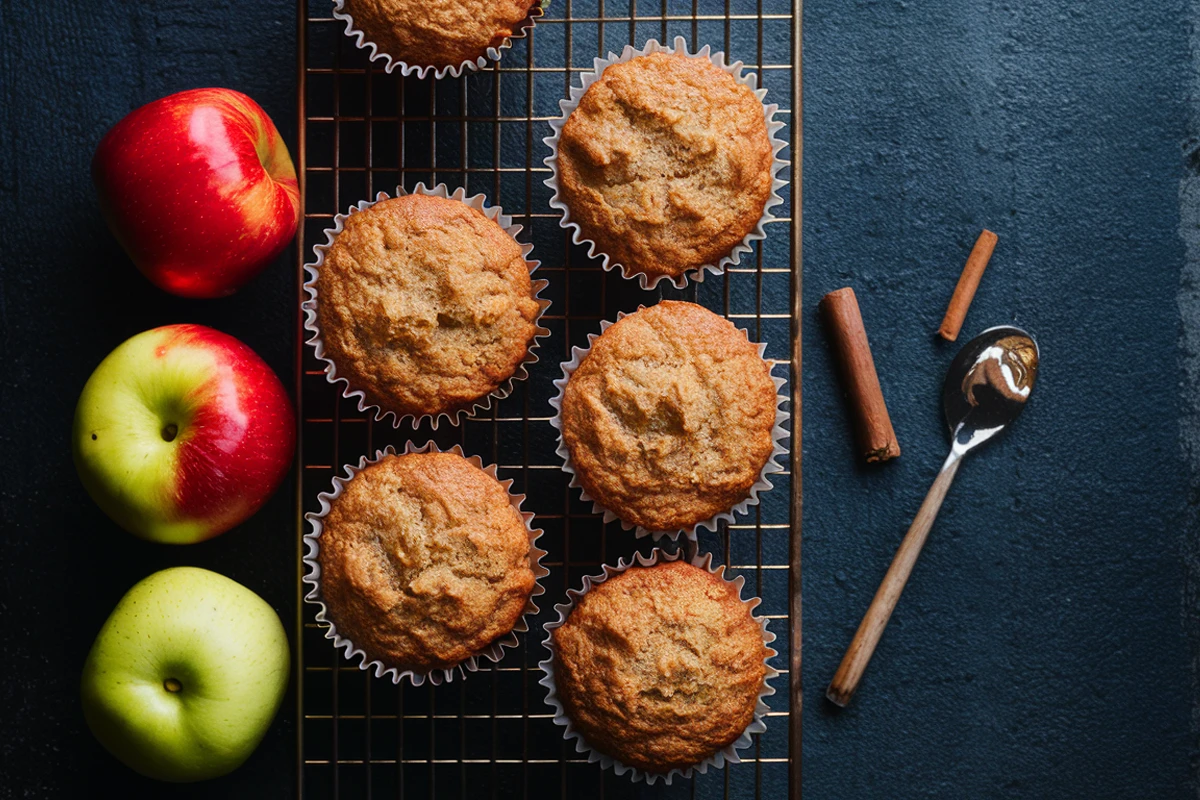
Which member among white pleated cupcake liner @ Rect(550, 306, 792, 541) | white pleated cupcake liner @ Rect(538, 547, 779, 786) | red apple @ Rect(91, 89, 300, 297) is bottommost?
white pleated cupcake liner @ Rect(538, 547, 779, 786)

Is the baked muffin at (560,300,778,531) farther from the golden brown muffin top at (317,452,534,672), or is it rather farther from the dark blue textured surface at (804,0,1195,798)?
the dark blue textured surface at (804,0,1195,798)

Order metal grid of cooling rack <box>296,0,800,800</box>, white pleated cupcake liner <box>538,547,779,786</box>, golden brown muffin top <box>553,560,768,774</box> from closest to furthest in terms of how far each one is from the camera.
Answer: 1. golden brown muffin top <box>553,560,768,774</box>
2. white pleated cupcake liner <box>538,547,779,786</box>
3. metal grid of cooling rack <box>296,0,800,800</box>

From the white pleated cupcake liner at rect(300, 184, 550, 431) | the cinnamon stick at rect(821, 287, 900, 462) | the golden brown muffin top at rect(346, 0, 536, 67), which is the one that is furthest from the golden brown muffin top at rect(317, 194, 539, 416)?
the cinnamon stick at rect(821, 287, 900, 462)

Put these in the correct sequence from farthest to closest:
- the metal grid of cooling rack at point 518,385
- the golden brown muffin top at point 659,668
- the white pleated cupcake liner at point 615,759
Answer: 1. the metal grid of cooling rack at point 518,385
2. the white pleated cupcake liner at point 615,759
3. the golden brown muffin top at point 659,668

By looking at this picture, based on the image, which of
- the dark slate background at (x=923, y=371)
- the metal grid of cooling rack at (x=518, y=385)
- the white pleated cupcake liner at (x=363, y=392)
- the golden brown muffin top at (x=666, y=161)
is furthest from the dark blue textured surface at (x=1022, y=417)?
the white pleated cupcake liner at (x=363, y=392)

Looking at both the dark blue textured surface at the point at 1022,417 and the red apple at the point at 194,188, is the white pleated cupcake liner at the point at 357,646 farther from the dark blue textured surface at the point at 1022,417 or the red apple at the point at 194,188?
the dark blue textured surface at the point at 1022,417

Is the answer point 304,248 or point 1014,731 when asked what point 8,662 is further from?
point 1014,731

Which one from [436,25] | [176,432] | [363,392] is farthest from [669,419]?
[176,432]

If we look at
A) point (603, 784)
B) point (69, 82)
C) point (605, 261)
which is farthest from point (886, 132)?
point (69, 82)
